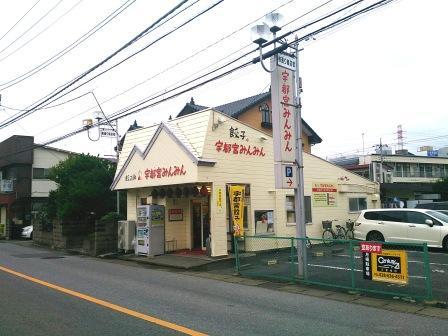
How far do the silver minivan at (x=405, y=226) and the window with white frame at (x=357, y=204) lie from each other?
10.9ft

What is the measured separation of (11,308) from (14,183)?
31.5 metres

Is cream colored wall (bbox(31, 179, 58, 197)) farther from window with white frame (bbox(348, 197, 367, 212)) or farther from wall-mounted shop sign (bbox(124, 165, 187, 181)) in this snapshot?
window with white frame (bbox(348, 197, 367, 212))

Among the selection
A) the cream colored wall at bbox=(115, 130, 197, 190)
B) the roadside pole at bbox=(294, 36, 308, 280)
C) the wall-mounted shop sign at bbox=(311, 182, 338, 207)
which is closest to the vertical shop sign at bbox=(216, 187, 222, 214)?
the cream colored wall at bbox=(115, 130, 197, 190)

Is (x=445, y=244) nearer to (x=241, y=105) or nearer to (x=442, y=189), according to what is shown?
(x=241, y=105)

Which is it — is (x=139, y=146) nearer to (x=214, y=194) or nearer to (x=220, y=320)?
(x=214, y=194)

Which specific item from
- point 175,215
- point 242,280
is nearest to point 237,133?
point 175,215

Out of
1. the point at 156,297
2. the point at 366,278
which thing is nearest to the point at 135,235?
the point at 156,297

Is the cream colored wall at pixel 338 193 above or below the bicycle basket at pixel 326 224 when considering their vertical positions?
above

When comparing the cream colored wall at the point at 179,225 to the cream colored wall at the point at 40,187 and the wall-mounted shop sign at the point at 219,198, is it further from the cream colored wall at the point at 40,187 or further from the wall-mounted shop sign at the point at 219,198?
the cream colored wall at the point at 40,187

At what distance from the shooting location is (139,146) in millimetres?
18500

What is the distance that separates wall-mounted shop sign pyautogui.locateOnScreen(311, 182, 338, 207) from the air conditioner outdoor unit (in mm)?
8369

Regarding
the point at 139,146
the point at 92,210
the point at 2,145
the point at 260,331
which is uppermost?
the point at 2,145

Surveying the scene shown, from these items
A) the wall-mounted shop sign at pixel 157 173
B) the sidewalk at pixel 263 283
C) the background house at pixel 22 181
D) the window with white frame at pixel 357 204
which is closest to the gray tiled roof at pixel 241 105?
the window with white frame at pixel 357 204

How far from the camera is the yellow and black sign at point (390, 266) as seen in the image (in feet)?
29.6
